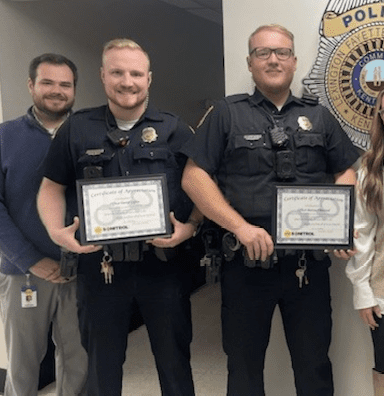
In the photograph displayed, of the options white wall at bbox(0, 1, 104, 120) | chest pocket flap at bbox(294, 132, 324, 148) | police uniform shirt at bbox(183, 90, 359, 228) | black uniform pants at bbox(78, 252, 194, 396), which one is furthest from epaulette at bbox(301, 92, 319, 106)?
white wall at bbox(0, 1, 104, 120)

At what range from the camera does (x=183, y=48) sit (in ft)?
16.5

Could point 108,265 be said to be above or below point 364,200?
below

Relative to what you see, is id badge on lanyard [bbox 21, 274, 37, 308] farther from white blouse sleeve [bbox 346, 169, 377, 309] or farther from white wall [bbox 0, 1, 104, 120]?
white blouse sleeve [bbox 346, 169, 377, 309]

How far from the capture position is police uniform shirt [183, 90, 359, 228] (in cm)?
197

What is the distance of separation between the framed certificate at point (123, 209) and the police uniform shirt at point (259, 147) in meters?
0.22

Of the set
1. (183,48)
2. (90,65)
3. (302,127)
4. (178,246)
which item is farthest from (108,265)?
(183,48)

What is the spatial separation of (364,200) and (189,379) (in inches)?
37.4

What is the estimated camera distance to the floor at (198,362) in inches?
119

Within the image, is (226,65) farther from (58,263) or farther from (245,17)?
(58,263)

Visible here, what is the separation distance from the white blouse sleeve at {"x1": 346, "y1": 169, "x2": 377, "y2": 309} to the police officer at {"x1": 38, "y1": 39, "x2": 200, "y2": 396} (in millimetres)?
609

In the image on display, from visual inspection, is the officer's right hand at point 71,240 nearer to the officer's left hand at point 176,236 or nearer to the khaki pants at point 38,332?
the officer's left hand at point 176,236

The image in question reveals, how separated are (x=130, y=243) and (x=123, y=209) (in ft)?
0.45

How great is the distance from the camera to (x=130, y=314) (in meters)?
2.06

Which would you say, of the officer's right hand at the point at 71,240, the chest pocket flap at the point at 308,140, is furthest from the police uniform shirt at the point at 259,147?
the officer's right hand at the point at 71,240
